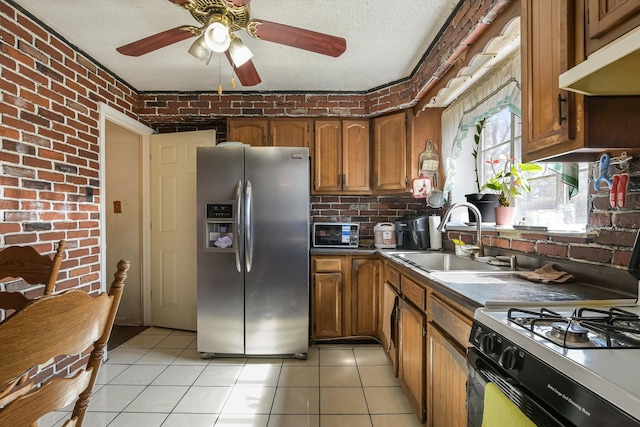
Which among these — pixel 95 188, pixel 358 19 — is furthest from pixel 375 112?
pixel 95 188

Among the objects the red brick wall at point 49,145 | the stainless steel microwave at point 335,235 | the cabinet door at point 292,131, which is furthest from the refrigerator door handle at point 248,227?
the red brick wall at point 49,145

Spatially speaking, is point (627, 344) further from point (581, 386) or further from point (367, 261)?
point (367, 261)

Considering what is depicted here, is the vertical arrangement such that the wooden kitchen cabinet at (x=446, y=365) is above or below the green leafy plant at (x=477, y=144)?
below

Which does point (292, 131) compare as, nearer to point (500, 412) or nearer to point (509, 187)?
point (509, 187)

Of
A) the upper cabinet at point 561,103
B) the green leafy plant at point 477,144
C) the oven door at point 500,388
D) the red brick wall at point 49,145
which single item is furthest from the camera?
the green leafy plant at point 477,144

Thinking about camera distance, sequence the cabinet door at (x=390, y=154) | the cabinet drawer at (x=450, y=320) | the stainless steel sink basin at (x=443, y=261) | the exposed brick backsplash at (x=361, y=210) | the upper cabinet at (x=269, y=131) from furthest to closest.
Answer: the exposed brick backsplash at (x=361, y=210), the upper cabinet at (x=269, y=131), the cabinet door at (x=390, y=154), the stainless steel sink basin at (x=443, y=261), the cabinet drawer at (x=450, y=320)

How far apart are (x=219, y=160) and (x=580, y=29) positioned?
2301mm

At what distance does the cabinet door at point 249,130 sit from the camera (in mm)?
3061

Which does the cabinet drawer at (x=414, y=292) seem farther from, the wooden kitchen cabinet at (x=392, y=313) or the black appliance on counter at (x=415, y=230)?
the black appliance on counter at (x=415, y=230)

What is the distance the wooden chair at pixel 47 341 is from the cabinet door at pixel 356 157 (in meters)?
2.46

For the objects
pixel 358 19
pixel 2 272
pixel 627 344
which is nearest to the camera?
pixel 627 344

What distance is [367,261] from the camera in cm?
278

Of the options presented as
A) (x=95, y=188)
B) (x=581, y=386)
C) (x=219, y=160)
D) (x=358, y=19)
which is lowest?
A: (x=581, y=386)

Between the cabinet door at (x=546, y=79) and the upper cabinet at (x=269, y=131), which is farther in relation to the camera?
the upper cabinet at (x=269, y=131)
